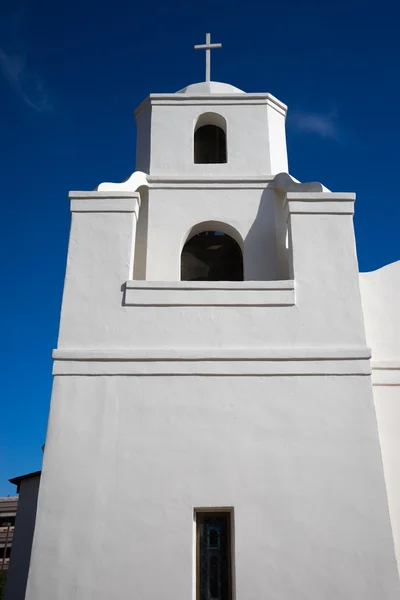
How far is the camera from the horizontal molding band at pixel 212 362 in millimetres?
7383

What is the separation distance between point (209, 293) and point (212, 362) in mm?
891

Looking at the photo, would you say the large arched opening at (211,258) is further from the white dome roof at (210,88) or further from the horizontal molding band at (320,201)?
the white dome roof at (210,88)

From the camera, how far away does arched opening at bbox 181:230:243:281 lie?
9883mm

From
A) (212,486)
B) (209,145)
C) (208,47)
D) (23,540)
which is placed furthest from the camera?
(208,47)

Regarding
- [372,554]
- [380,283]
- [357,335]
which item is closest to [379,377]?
[357,335]

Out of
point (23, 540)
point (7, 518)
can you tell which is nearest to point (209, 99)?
point (23, 540)

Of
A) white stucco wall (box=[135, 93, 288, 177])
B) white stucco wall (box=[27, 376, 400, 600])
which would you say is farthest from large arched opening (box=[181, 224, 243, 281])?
white stucco wall (box=[27, 376, 400, 600])

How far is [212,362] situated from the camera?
24.4 feet

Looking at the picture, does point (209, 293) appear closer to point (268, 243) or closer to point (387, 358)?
point (268, 243)

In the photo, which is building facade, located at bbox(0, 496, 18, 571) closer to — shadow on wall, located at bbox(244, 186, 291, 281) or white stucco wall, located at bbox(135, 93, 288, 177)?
white stucco wall, located at bbox(135, 93, 288, 177)

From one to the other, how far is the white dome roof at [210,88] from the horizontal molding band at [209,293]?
4162 millimetres

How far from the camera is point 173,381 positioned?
736 centimetres

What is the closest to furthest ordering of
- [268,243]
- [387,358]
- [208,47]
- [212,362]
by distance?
[212,362]
[387,358]
[268,243]
[208,47]

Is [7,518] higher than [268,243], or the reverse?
[268,243]
